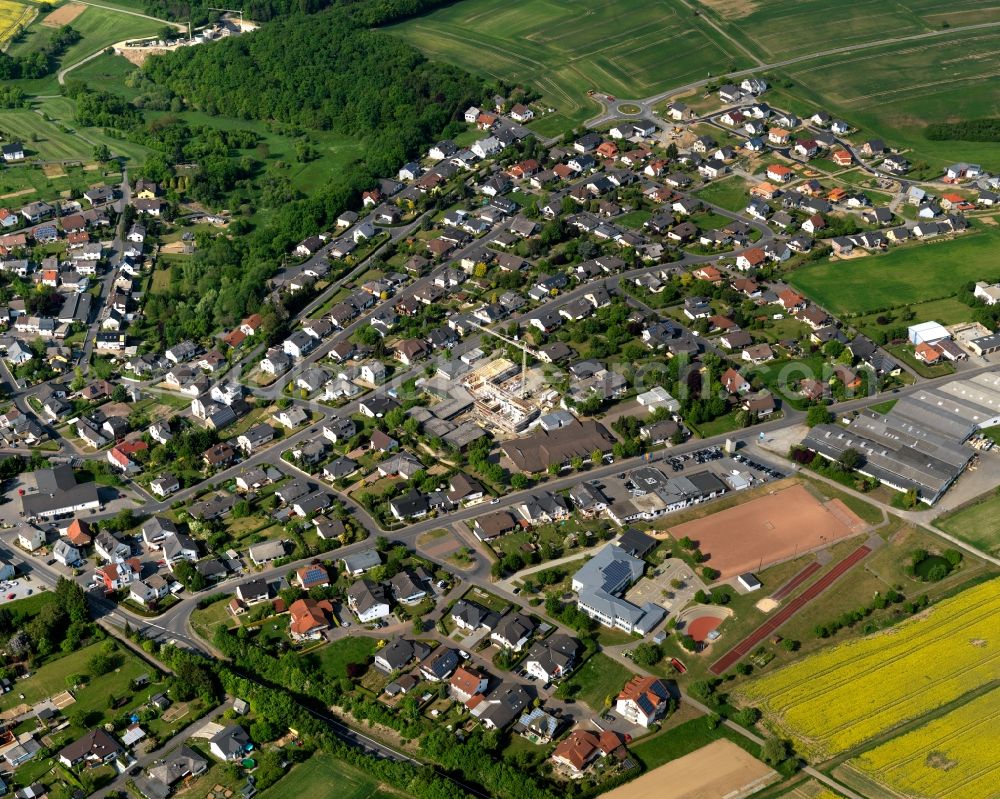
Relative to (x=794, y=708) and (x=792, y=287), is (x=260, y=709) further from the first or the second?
(x=792, y=287)

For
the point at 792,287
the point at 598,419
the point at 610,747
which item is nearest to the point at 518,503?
the point at 598,419

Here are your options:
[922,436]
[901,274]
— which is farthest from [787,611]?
[901,274]

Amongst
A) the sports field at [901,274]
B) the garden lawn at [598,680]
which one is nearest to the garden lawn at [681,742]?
the garden lawn at [598,680]

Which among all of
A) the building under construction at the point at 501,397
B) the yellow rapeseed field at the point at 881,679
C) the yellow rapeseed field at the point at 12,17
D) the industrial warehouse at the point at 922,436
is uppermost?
the yellow rapeseed field at the point at 12,17

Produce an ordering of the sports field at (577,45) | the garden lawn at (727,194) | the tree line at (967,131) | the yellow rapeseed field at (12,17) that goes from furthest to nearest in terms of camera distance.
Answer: the yellow rapeseed field at (12,17), the sports field at (577,45), the tree line at (967,131), the garden lawn at (727,194)

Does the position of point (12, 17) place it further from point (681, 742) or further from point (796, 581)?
point (681, 742)

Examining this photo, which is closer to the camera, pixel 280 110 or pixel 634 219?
pixel 634 219

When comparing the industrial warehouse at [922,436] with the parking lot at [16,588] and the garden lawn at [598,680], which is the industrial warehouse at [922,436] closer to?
the garden lawn at [598,680]

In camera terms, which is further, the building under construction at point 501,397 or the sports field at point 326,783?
the building under construction at point 501,397

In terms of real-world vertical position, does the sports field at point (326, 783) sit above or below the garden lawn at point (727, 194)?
below
